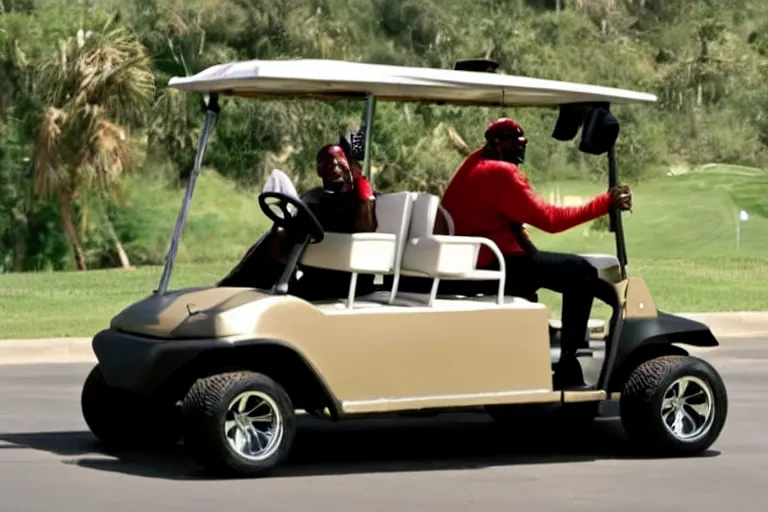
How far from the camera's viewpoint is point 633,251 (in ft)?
87.1

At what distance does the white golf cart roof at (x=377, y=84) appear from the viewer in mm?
8172

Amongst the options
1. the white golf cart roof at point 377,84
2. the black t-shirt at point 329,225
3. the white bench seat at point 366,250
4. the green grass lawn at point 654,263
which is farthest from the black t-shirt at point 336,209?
the green grass lawn at point 654,263

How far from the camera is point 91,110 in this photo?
25906 millimetres

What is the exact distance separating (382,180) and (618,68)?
20030 millimetres

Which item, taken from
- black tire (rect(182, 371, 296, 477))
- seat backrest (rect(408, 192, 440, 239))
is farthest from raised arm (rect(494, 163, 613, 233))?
black tire (rect(182, 371, 296, 477))

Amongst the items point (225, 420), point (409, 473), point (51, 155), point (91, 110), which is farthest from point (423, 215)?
point (51, 155)

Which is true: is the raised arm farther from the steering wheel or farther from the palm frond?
the palm frond

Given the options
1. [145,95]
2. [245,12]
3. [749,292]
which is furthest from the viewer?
[245,12]

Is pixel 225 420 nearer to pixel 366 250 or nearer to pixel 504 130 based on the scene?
pixel 366 250

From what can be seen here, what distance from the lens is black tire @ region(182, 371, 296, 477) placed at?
782cm

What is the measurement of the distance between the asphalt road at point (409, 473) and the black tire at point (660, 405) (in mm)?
92

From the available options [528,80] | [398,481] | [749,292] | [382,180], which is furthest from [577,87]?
[382,180]

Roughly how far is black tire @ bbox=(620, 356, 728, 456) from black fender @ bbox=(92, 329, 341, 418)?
1.48 m

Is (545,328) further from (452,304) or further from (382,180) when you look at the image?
(382,180)
